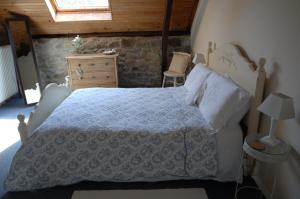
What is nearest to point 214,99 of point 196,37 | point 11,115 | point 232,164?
point 232,164

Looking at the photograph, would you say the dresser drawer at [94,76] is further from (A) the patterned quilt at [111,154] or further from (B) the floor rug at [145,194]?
(B) the floor rug at [145,194]

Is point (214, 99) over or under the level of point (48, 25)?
under

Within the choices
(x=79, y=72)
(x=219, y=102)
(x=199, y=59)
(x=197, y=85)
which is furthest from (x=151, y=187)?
(x=79, y=72)

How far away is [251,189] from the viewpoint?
81.3 inches

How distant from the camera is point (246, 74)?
214cm

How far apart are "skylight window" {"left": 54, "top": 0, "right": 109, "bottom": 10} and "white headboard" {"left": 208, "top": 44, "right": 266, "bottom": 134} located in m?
2.29

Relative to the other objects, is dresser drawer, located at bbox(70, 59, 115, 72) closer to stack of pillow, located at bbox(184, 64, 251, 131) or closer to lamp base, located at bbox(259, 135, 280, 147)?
stack of pillow, located at bbox(184, 64, 251, 131)

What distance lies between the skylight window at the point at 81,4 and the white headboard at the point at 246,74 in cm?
229

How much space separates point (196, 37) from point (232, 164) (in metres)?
2.75

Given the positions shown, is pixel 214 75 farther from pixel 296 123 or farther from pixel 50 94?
pixel 50 94

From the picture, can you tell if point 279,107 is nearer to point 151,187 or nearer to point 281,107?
point 281,107

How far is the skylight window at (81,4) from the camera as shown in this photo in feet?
13.3

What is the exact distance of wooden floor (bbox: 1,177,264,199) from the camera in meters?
2.00

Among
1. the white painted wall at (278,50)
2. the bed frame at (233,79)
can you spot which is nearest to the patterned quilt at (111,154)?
the bed frame at (233,79)
